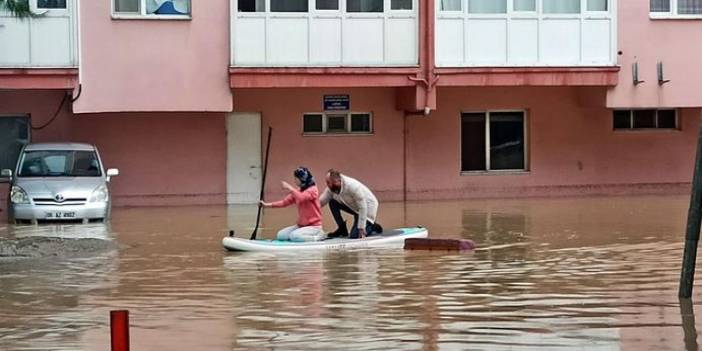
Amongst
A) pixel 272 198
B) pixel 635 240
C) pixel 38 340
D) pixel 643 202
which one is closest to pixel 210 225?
pixel 272 198

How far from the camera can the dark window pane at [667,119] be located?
33.6 metres

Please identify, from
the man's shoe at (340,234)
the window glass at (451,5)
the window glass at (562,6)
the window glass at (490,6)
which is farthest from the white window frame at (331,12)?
the man's shoe at (340,234)

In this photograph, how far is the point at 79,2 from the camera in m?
28.8

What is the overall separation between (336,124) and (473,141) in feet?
11.2

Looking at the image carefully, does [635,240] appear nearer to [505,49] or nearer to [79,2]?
[505,49]

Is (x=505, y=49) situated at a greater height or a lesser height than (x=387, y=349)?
greater

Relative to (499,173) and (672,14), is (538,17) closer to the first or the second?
(672,14)

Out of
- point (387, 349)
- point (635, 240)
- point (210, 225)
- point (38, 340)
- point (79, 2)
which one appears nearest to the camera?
point (387, 349)

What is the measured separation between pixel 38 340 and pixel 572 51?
69.8ft

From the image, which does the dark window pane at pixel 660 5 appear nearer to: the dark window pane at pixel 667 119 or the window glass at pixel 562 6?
the window glass at pixel 562 6

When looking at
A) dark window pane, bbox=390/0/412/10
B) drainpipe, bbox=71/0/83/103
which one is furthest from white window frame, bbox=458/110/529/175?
drainpipe, bbox=71/0/83/103

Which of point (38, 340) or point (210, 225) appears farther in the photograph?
point (210, 225)

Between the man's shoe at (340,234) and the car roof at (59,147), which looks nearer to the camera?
the man's shoe at (340,234)

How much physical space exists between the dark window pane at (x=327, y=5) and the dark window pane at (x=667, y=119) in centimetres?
897
